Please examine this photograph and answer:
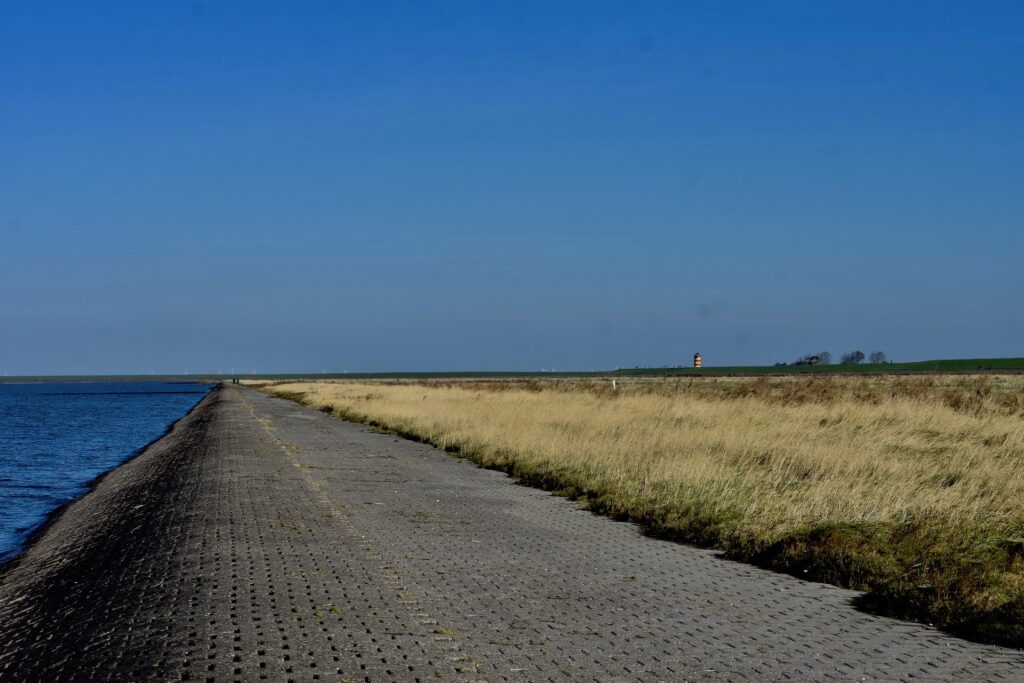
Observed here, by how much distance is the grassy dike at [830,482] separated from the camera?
30.6 feet

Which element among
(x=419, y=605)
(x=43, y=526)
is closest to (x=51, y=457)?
(x=43, y=526)

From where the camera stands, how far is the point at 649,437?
2262 centimetres

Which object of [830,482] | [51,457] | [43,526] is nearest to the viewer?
[830,482]

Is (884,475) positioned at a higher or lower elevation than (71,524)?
higher

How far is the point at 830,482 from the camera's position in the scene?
14.6m

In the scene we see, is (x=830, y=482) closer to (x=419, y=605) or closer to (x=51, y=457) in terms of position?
(x=419, y=605)

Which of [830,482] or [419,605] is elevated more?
[830,482]

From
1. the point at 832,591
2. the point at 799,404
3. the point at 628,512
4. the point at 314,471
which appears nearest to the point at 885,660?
the point at 832,591

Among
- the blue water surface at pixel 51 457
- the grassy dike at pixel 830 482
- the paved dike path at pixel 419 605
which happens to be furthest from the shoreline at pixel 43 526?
the grassy dike at pixel 830 482

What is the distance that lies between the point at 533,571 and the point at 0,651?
4864mm

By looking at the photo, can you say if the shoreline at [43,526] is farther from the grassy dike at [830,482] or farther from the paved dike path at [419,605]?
the grassy dike at [830,482]

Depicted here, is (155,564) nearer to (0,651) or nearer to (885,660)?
(0,651)

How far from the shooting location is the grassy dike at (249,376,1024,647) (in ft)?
30.6

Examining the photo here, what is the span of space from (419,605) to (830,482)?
8691 millimetres
